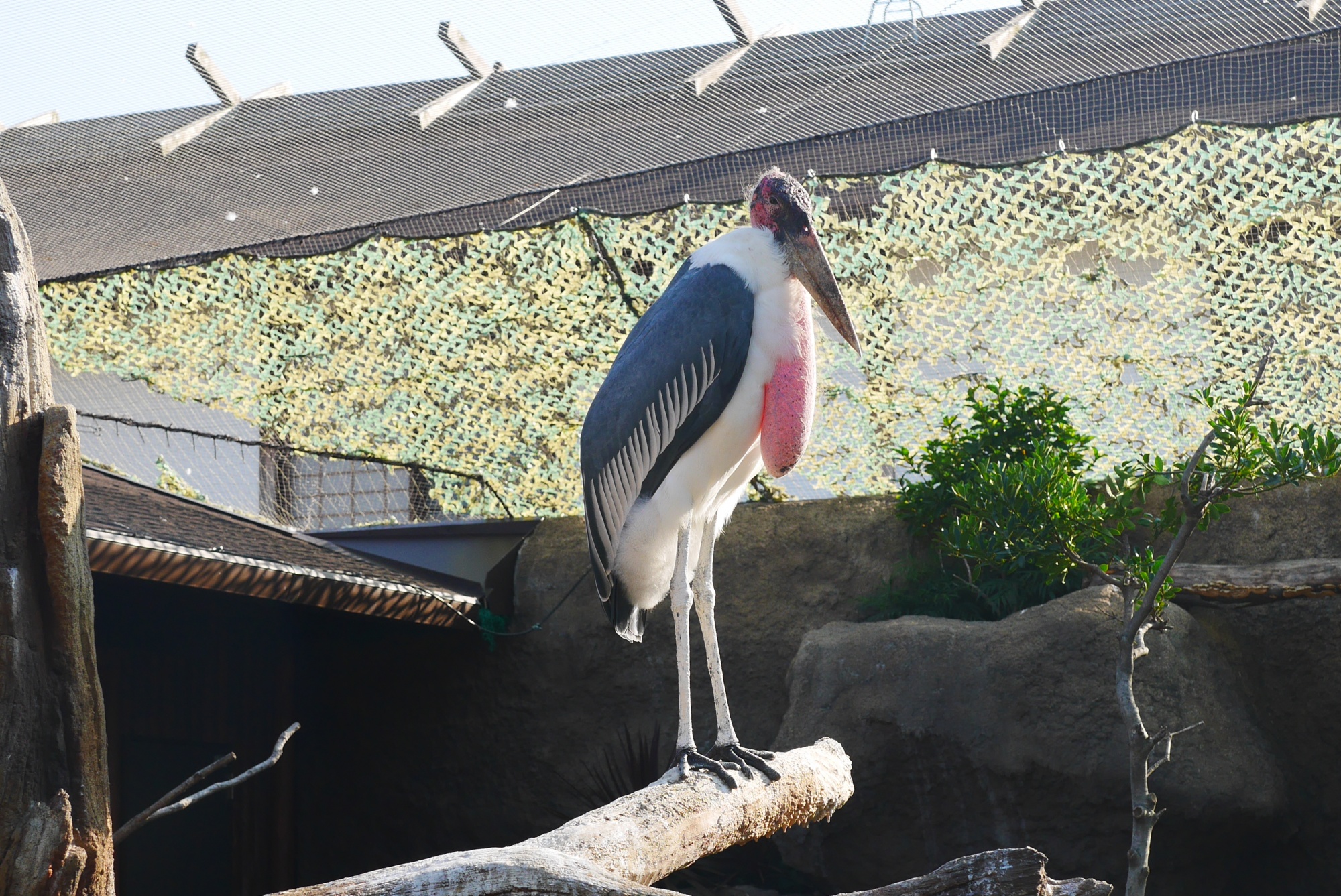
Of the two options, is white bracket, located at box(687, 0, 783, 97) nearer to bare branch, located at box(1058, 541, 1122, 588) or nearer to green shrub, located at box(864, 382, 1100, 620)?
green shrub, located at box(864, 382, 1100, 620)

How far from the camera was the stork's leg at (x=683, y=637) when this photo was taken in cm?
265

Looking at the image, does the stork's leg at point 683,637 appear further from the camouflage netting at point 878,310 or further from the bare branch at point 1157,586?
the camouflage netting at point 878,310

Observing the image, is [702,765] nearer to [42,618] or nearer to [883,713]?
[42,618]

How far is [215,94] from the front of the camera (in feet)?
21.0

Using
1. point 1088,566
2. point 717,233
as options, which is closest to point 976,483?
point 717,233

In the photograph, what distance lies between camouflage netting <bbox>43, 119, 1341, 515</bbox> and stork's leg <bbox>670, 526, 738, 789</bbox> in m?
1.94

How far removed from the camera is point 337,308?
510 cm

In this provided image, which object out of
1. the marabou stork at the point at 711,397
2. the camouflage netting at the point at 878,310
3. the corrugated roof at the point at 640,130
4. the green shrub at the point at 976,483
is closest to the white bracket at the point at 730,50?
the corrugated roof at the point at 640,130

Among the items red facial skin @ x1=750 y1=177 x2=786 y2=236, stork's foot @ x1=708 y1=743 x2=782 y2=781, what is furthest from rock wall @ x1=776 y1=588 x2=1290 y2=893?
red facial skin @ x1=750 y1=177 x2=786 y2=236

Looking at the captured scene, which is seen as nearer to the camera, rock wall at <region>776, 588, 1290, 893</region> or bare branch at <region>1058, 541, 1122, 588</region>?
bare branch at <region>1058, 541, 1122, 588</region>

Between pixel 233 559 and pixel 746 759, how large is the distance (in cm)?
228

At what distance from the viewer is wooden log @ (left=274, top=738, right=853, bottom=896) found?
1.42m

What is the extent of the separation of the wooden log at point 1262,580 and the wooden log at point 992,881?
3.17m

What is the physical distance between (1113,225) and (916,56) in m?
1.19
